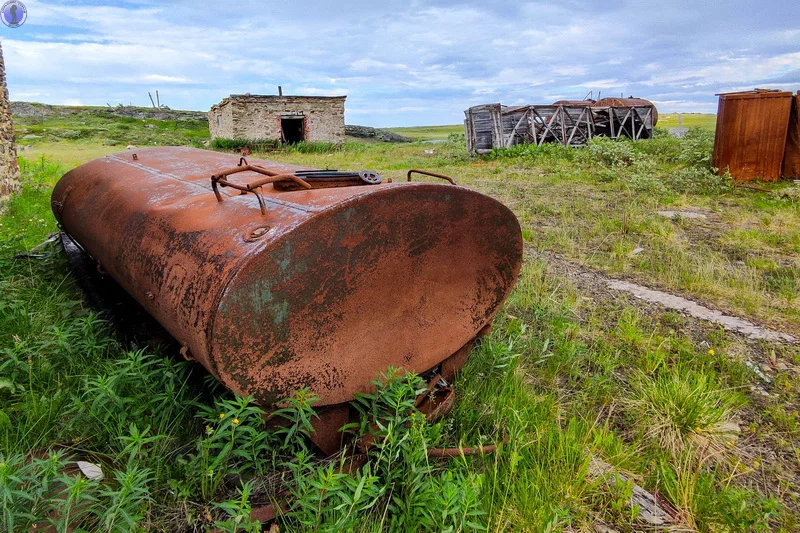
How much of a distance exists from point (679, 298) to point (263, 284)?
4041 mm

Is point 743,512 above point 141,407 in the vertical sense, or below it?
below

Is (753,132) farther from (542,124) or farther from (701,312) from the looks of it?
(542,124)

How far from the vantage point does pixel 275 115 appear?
73.2 ft

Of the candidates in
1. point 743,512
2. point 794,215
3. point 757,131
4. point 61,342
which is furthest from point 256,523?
point 757,131

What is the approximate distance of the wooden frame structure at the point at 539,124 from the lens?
17719mm

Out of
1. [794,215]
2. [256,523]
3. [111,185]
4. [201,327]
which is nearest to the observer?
[256,523]

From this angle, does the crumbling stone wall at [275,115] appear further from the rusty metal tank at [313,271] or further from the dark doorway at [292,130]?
the rusty metal tank at [313,271]

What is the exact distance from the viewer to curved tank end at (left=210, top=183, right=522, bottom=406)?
1.86 metres

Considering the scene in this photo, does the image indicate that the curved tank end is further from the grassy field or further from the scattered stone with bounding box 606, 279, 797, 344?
the scattered stone with bounding box 606, 279, 797, 344

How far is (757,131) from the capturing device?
9.70 metres

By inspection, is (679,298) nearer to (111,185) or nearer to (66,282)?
(111,185)

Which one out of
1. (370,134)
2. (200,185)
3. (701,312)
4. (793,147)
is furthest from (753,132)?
(370,134)

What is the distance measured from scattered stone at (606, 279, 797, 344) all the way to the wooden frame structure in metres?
13.7

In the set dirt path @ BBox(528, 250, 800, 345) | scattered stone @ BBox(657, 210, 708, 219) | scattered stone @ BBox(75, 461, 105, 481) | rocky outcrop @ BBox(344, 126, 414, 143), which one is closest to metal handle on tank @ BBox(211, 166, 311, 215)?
scattered stone @ BBox(75, 461, 105, 481)
